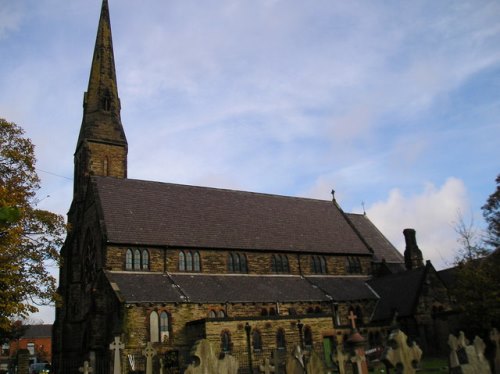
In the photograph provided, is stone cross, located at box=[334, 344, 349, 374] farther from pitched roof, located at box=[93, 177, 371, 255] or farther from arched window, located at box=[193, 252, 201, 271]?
pitched roof, located at box=[93, 177, 371, 255]

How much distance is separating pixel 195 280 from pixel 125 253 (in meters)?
4.82

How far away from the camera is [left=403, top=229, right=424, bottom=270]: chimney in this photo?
4112 centimetres

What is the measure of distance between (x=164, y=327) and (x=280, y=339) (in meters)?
7.10

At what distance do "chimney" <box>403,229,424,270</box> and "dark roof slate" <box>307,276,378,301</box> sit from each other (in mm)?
A: 4489

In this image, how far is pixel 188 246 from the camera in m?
33.5

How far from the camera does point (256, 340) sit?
95.6ft

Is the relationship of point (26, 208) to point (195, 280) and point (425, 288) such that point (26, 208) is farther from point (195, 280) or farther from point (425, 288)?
point (425, 288)

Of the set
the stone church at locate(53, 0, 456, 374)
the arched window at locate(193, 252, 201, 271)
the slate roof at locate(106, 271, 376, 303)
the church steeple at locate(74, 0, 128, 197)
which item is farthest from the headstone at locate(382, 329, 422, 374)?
the church steeple at locate(74, 0, 128, 197)

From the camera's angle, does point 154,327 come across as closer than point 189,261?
Yes

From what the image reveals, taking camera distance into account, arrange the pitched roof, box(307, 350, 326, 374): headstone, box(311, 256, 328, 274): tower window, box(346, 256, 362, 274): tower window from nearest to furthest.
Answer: box(307, 350, 326, 374): headstone
the pitched roof
box(311, 256, 328, 274): tower window
box(346, 256, 362, 274): tower window

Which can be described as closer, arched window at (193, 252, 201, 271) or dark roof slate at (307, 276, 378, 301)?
arched window at (193, 252, 201, 271)

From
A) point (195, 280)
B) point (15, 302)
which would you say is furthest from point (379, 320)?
point (15, 302)

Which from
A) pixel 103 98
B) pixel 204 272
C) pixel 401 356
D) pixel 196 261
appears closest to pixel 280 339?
pixel 204 272

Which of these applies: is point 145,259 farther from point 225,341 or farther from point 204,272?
point 225,341
